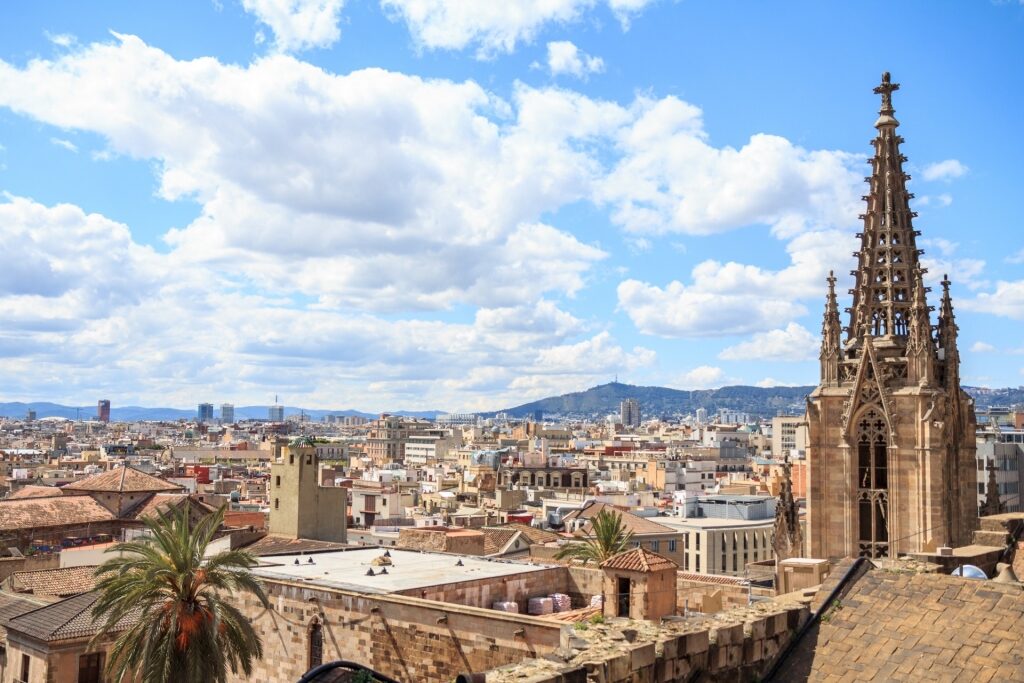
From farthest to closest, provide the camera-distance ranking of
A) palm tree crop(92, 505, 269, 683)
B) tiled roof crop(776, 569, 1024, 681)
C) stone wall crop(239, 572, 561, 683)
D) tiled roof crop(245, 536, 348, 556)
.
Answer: tiled roof crop(245, 536, 348, 556) → stone wall crop(239, 572, 561, 683) → palm tree crop(92, 505, 269, 683) → tiled roof crop(776, 569, 1024, 681)

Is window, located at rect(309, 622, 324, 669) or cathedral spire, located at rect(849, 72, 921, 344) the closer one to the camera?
window, located at rect(309, 622, 324, 669)

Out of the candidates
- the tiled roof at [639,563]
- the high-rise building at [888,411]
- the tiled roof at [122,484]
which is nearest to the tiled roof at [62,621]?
the tiled roof at [639,563]

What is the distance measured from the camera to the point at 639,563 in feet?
81.6

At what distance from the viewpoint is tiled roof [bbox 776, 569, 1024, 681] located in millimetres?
11984

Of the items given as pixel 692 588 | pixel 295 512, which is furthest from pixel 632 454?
pixel 692 588

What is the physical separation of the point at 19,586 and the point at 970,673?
130ft

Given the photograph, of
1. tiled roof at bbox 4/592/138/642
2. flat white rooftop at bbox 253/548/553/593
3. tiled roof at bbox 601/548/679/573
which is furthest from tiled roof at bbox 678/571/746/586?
tiled roof at bbox 4/592/138/642

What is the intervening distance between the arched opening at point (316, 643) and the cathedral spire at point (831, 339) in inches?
762

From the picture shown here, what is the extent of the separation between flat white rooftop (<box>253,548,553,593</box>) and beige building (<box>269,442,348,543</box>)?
18.0m

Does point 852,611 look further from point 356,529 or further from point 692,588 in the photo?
point 356,529

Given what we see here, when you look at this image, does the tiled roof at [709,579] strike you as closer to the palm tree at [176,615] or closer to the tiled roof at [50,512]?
the palm tree at [176,615]

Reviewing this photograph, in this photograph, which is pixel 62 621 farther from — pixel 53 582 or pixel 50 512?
pixel 50 512

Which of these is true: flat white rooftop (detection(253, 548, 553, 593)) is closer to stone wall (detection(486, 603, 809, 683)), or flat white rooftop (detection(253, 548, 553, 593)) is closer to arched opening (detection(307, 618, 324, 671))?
arched opening (detection(307, 618, 324, 671))

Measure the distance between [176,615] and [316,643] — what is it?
6590mm
